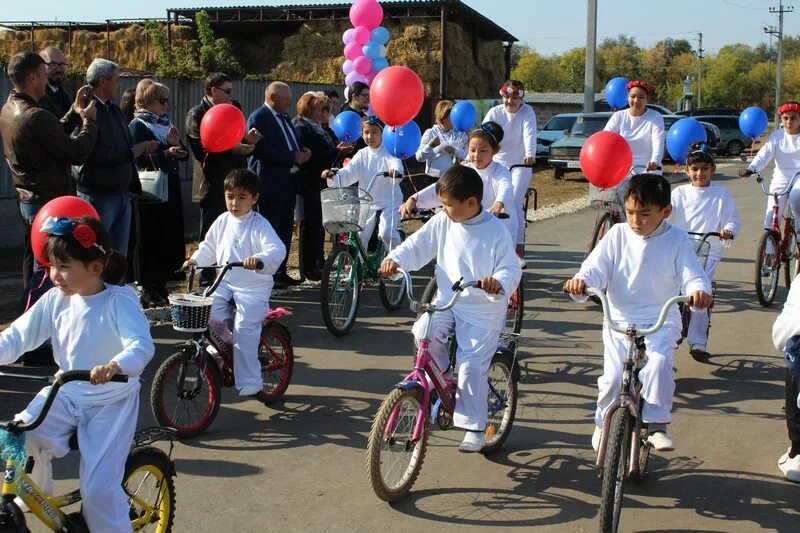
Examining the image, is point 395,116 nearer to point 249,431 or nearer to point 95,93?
point 95,93

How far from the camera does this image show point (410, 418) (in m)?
5.11

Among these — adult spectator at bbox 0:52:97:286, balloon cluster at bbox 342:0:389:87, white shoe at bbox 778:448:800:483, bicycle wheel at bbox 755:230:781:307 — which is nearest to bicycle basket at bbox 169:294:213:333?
adult spectator at bbox 0:52:97:286

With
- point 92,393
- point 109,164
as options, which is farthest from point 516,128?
point 92,393

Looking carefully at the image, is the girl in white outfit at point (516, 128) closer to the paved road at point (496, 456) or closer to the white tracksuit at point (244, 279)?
the paved road at point (496, 456)

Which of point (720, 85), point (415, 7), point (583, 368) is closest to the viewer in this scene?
point (583, 368)

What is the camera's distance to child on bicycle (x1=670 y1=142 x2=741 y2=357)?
316 inches

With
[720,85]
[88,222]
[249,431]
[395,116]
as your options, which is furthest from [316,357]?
[720,85]

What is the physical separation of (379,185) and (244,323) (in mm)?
3596

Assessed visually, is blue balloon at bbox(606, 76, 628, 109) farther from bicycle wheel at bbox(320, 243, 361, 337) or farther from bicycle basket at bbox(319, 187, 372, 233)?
bicycle basket at bbox(319, 187, 372, 233)

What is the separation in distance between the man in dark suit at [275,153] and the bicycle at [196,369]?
11.5ft

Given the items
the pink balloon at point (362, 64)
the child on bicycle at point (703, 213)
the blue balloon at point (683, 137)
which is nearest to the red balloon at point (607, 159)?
the child on bicycle at point (703, 213)

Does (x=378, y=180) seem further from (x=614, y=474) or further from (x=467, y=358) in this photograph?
(x=614, y=474)

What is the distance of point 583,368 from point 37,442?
501 cm

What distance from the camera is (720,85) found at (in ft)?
286
